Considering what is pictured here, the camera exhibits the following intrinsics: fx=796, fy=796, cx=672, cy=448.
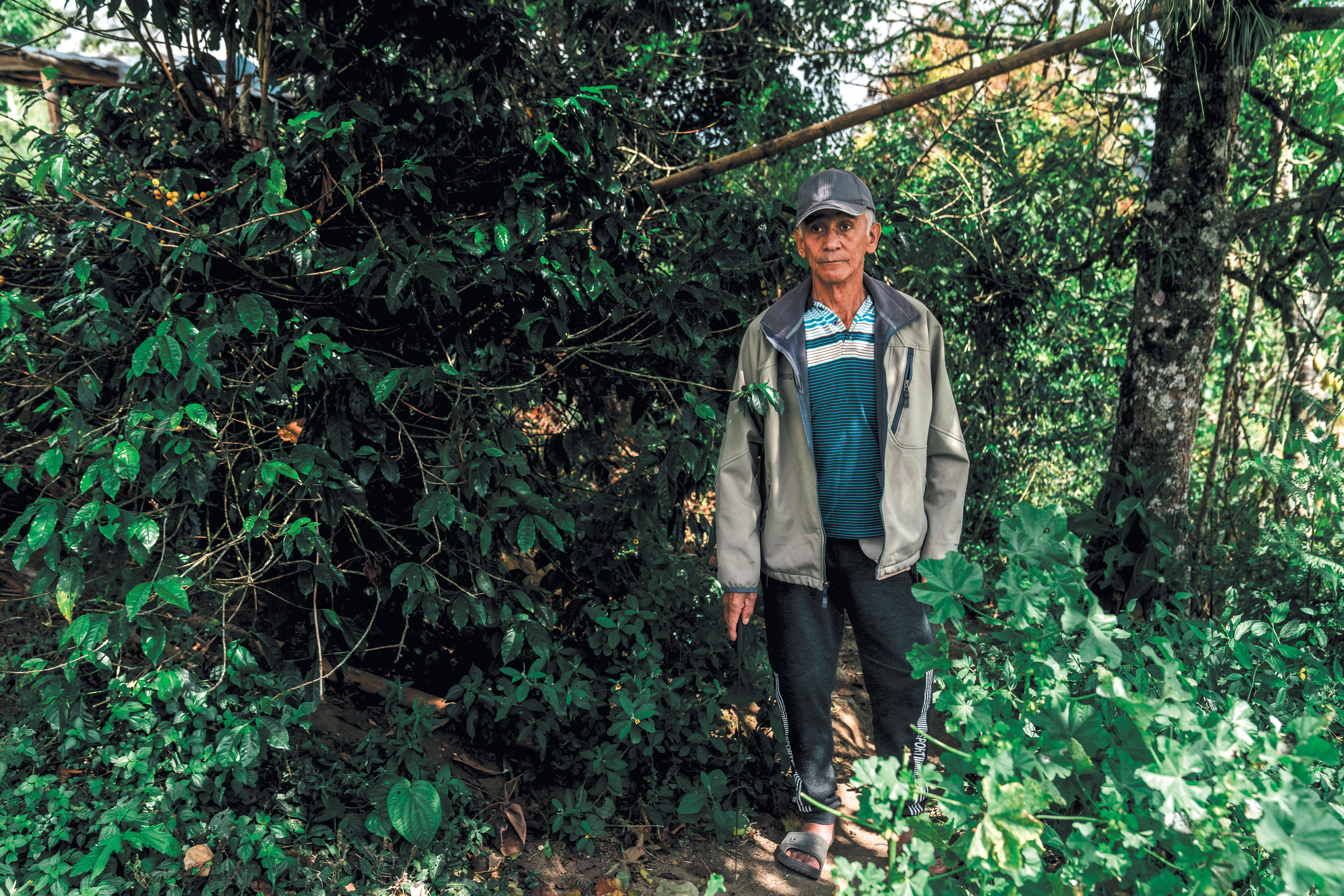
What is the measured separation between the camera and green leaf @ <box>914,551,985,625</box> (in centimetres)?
150

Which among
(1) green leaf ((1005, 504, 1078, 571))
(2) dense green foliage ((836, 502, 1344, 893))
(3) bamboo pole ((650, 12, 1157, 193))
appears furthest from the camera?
(3) bamboo pole ((650, 12, 1157, 193))

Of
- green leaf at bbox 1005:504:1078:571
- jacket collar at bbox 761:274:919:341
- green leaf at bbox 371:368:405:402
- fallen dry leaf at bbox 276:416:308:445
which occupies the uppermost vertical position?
jacket collar at bbox 761:274:919:341

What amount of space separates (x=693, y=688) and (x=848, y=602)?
0.90 meters

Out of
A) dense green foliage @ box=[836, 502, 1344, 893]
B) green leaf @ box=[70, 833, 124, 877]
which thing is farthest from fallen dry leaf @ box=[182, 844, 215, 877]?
dense green foliage @ box=[836, 502, 1344, 893]

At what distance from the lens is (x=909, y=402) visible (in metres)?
2.34

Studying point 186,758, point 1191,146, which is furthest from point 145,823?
point 1191,146

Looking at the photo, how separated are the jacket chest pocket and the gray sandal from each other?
1279 mm

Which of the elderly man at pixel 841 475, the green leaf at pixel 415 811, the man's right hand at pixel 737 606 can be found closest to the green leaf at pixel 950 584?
the elderly man at pixel 841 475

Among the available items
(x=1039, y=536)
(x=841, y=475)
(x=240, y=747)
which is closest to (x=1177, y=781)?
(x=1039, y=536)

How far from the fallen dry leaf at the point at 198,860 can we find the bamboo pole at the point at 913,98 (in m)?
2.57

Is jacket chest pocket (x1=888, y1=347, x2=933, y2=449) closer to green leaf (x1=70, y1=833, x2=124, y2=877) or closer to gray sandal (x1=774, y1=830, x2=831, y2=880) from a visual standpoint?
gray sandal (x1=774, y1=830, x2=831, y2=880)

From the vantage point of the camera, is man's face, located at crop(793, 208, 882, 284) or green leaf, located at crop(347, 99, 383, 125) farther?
man's face, located at crop(793, 208, 882, 284)

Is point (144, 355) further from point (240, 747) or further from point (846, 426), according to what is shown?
point (846, 426)

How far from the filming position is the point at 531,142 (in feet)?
8.57
